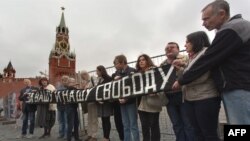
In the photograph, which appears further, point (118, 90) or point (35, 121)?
point (35, 121)

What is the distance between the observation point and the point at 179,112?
16.6ft

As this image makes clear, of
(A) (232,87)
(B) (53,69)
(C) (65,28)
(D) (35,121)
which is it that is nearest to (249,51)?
(A) (232,87)

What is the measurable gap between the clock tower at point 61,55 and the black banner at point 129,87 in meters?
86.8

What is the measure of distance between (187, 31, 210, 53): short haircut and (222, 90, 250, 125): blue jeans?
3.59 ft

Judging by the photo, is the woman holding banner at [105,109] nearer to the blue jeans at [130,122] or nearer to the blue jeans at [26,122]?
the blue jeans at [130,122]

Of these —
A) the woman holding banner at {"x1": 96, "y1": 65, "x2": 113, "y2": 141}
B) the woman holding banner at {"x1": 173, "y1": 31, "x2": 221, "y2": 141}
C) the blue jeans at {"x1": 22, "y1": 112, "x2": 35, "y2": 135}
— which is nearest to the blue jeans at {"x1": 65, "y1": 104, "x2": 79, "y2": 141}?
the woman holding banner at {"x1": 96, "y1": 65, "x2": 113, "y2": 141}

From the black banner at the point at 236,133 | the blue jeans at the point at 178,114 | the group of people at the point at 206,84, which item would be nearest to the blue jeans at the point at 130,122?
the group of people at the point at 206,84

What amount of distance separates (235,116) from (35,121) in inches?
316

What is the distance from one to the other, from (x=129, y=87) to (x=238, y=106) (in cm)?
306

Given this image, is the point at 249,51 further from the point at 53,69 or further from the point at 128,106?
the point at 53,69

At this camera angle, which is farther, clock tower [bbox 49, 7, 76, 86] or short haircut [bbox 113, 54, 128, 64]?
clock tower [bbox 49, 7, 76, 86]

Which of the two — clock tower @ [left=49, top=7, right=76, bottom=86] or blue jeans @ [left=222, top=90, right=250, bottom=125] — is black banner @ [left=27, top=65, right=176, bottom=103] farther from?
clock tower @ [left=49, top=7, right=76, bottom=86]

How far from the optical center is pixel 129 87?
5.79 meters

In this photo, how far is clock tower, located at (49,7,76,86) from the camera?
93.8 metres
